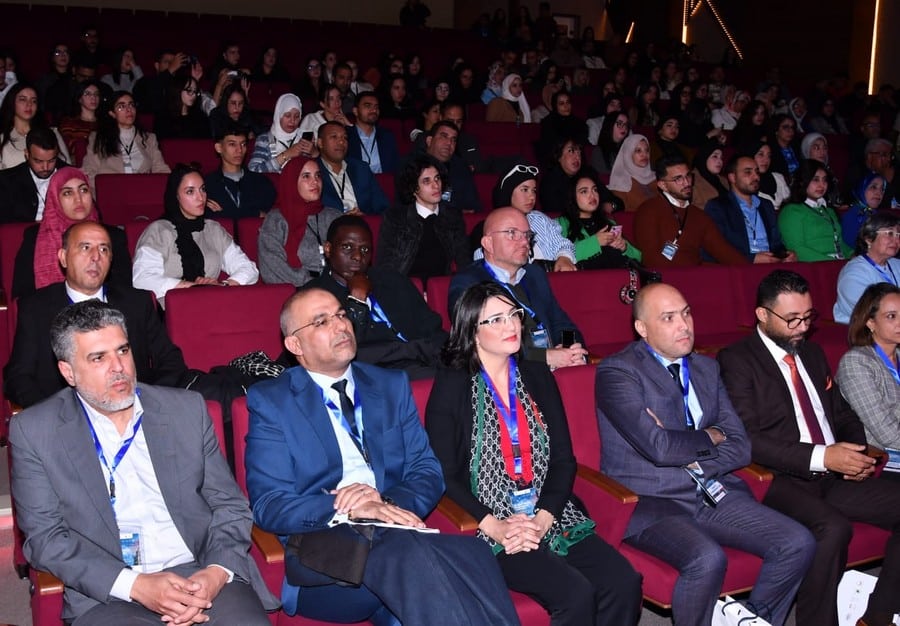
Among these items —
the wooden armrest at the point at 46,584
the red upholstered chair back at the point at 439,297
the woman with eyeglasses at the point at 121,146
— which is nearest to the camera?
the wooden armrest at the point at 46,584

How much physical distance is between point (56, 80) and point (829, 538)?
6.24 meters

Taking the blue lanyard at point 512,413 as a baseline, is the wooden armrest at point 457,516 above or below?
below

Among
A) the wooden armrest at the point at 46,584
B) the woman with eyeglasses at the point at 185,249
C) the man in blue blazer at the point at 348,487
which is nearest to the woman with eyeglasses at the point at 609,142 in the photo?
the woman with eyeglasses at the point at 185,249

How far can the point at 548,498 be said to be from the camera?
2.59m

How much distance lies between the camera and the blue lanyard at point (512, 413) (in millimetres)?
2650

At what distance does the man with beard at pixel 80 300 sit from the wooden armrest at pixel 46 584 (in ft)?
3.12

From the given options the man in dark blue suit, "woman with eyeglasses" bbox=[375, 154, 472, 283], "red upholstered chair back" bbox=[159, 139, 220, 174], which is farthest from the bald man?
"red upholstered chair back" bbox=[159, 139, 220, 174]

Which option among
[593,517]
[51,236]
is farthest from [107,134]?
[593,517]

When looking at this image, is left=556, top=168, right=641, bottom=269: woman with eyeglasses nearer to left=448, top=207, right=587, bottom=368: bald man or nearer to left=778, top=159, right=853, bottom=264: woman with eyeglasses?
left=448, top=207, right=587, bottom=368: bald man

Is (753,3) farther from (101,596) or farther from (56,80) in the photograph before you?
(101,596)

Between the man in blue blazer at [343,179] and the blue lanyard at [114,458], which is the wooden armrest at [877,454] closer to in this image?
the blue lanyard at [114,458]

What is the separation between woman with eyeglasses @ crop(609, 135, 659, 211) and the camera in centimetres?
620

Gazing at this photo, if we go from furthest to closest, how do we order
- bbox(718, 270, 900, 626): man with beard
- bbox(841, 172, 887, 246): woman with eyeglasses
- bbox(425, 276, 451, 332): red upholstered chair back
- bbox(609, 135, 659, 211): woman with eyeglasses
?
bbox(609, 135, 659, 211): woman with eyeglasses, bbox(841, 172, 887, 246): woman with eyeglasses, bbox(425, 276, 451, 332): red upholstered chair back, bbox(718, 270, 900, 626): man with beard

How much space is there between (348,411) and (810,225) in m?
4.05
